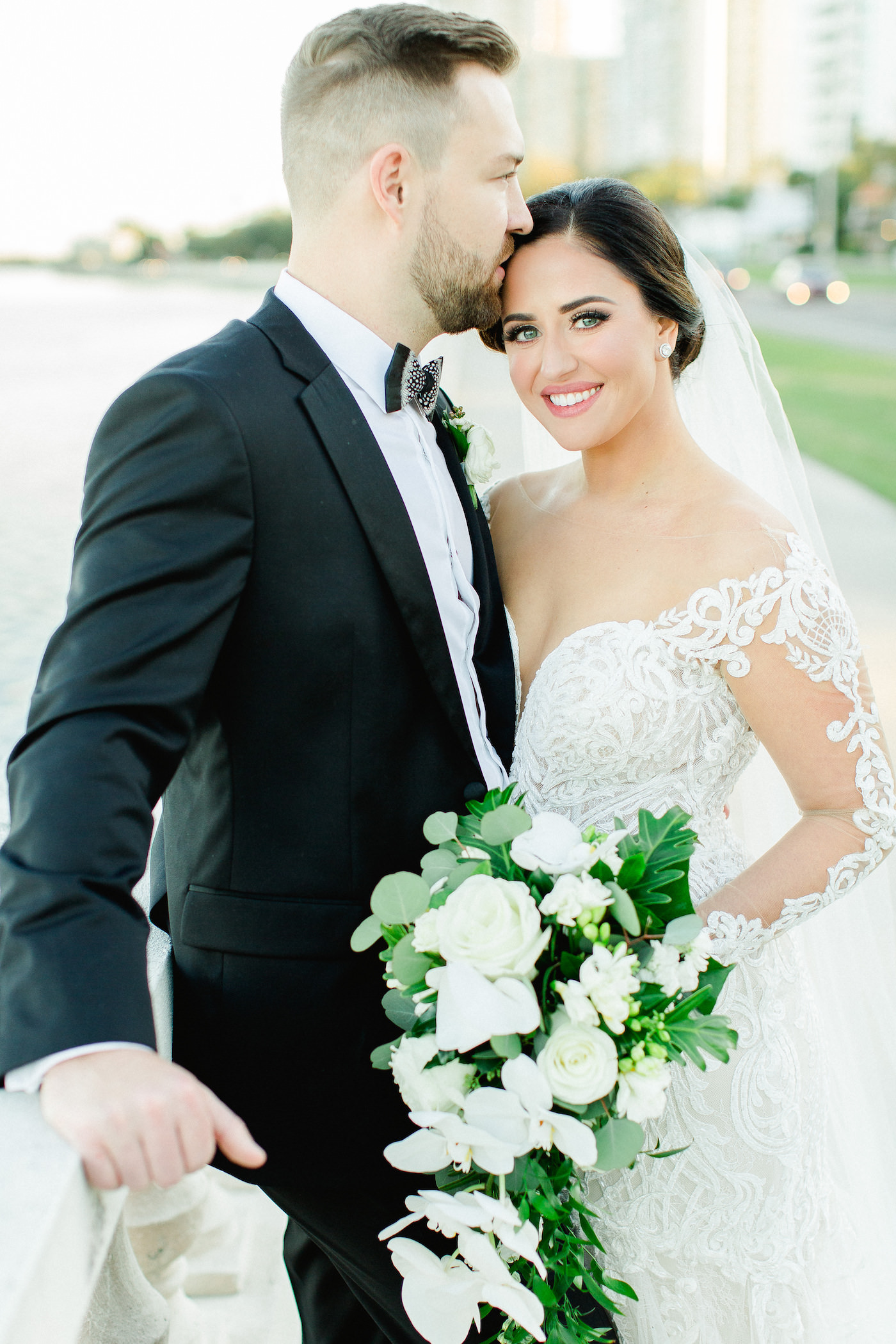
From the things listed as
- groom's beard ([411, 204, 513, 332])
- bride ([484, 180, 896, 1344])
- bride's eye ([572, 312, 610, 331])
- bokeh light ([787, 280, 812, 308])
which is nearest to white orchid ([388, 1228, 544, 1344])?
bride ([484, 180, 896, 1344])

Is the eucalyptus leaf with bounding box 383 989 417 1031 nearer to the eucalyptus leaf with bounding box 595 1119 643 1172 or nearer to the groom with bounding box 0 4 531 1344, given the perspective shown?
the groom with bounding box 0 4 531 1344

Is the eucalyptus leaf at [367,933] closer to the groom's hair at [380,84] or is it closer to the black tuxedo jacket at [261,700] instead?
the black tuxedo jacket at [261,700]

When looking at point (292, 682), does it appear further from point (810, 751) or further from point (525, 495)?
point (525, 495)

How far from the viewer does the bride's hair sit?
239cm

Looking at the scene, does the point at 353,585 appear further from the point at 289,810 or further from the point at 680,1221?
the point at 680,1221

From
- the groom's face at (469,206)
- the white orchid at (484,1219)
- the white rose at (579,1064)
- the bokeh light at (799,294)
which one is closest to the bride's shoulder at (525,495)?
the groom's face at (469,206)

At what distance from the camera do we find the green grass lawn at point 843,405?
504 inches

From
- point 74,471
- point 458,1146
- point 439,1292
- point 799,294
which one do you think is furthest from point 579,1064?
point 799,294

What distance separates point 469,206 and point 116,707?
124 centimetres

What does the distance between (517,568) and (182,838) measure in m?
1.09

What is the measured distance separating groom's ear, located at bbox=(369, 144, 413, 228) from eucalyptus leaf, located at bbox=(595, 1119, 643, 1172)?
5.17 ft

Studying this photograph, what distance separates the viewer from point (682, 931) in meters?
1.56

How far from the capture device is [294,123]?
7.17ft

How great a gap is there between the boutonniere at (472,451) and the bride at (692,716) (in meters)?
0.14
